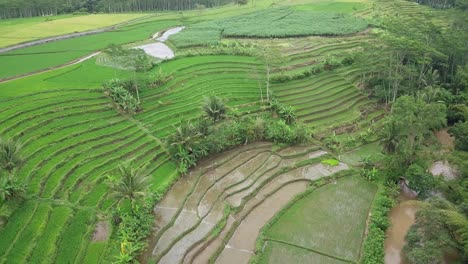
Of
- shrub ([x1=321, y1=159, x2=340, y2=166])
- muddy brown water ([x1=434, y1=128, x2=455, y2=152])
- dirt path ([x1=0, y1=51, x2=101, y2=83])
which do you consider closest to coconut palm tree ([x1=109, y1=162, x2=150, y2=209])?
shrub ([x1=321, y1=159, x2=340, y2=166])

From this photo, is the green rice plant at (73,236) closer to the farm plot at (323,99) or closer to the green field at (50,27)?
the farm plot at (323,99)

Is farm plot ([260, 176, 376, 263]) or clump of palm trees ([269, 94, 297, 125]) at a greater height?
clump of palm trees ([269, 94, 297, 125])

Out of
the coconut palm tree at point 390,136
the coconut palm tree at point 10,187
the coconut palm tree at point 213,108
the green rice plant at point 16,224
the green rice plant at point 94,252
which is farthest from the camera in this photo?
the coconut palm tree at point 213,108

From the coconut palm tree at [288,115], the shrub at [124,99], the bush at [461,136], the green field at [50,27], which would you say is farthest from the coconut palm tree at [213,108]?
the green field at [50,27]

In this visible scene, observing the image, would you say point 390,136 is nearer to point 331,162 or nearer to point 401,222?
point 331,162

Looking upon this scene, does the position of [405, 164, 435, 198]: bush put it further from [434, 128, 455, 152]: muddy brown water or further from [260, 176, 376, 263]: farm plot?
[434, 128, 455, 152]: muddy brown water

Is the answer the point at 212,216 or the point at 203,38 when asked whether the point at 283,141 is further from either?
the point at 203,38

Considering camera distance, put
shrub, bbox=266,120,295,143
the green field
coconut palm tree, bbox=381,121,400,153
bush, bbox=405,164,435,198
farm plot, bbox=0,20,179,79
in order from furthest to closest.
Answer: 1. the green field
2. farm plot, bbox=0,20,179,79
3. shrub, bbox=266,120,295,143
4. coconut palm tree, bbox=381,121,400,153
5. bush, bbox=405,164,435,198
